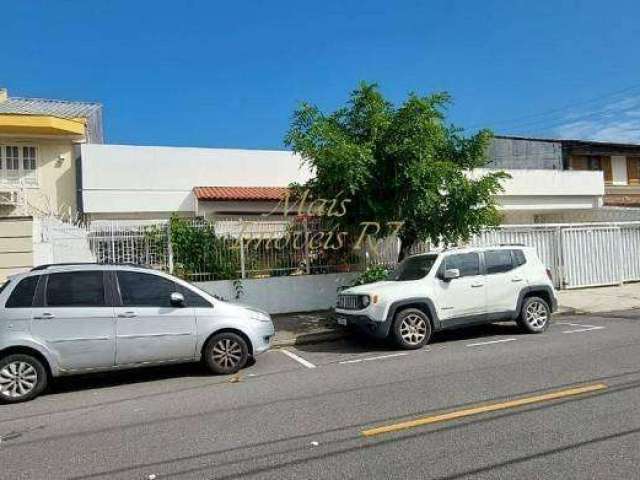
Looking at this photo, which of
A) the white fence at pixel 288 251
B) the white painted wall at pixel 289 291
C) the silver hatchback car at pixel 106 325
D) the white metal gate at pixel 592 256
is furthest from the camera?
the white metal gate at pixel 592 256

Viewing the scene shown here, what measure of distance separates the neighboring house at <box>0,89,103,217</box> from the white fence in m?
8.46

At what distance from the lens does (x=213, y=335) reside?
7781 millimetres

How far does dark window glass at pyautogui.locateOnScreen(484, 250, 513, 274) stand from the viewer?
992cm

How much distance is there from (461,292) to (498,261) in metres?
1.08

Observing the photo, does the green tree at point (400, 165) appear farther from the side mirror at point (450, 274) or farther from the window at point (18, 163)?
the window at point (18, 163)

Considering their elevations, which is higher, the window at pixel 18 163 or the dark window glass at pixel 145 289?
the window at pixel 18 163

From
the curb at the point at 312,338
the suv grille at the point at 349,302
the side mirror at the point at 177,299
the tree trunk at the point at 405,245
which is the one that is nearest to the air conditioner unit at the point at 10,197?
the curb at the point at 312,338

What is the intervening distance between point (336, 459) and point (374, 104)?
854 centimetres

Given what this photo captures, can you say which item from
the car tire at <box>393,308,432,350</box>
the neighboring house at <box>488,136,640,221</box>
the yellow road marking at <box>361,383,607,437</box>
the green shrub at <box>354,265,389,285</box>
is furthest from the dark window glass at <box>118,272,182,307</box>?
the neighboring house at <box>488,136,640,221</box>

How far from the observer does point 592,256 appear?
640 inches

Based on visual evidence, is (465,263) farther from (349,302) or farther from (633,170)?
(633,170)

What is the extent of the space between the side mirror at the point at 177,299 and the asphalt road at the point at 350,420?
1090mm

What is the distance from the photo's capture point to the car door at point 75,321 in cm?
700

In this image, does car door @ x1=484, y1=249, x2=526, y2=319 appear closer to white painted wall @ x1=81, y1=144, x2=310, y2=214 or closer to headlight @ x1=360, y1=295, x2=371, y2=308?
headlight @ x1=360, y1=295, x2=371, y2=308
